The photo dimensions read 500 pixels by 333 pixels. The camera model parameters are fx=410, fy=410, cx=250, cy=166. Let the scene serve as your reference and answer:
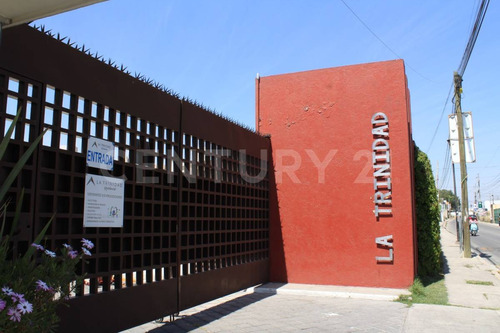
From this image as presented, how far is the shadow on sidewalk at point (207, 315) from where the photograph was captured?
5.61 m

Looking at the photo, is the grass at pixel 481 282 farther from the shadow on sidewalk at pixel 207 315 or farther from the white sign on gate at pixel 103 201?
the white sign on gate at pixel 103 201

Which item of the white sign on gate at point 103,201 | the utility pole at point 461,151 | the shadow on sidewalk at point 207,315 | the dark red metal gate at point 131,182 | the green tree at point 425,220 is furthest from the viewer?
the utility pole at point 461,151

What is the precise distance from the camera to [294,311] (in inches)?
269

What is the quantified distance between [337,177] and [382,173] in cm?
96

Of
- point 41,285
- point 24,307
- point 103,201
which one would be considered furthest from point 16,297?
point 103,201

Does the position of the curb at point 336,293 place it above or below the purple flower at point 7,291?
below

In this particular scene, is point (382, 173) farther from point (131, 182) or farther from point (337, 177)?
point (131, 182)

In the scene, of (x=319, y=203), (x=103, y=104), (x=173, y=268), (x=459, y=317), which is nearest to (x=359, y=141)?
(x=319, y=203)

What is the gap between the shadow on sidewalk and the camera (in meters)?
5.61

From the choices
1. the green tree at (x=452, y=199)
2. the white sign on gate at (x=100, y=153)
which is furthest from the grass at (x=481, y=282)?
the green tree at (x=452, y=199)

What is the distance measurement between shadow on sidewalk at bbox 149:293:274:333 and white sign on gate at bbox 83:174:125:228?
171 cm

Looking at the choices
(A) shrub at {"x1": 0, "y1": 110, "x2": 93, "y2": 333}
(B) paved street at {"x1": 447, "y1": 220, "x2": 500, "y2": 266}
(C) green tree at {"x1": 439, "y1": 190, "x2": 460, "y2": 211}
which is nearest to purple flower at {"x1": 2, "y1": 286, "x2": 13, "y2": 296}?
(A) shrub at {"x1": 0, "y1": 110, "x2": 93, "y2": 333}

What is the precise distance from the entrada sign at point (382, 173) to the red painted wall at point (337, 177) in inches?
2.8

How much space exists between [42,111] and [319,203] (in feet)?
21.1
